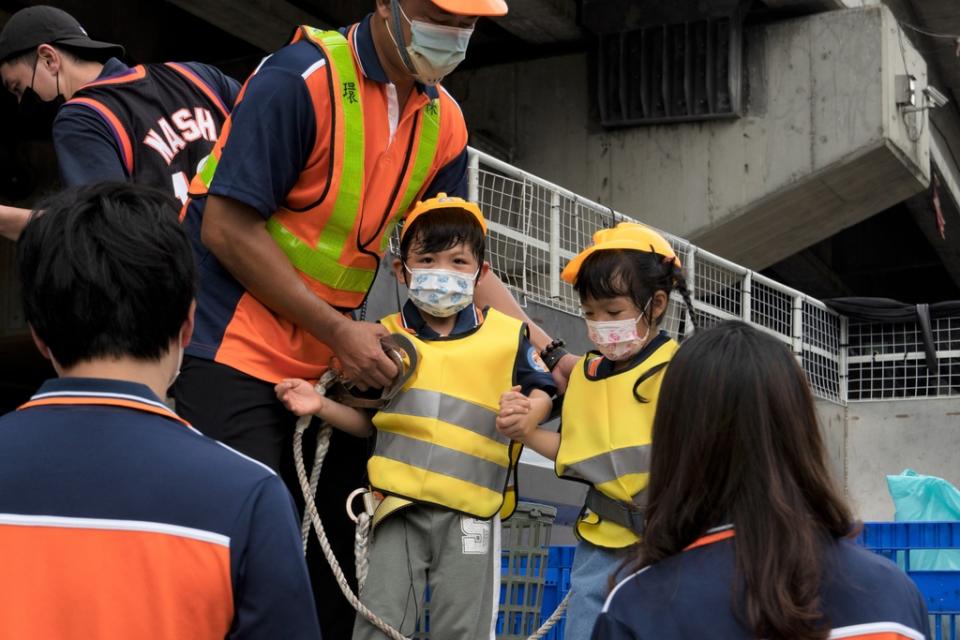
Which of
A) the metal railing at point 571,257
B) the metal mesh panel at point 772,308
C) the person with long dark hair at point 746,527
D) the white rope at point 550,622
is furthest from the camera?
the metal mesh panel at point 772,308

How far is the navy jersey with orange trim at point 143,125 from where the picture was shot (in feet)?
11.6

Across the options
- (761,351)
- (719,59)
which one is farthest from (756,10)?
(761,351)

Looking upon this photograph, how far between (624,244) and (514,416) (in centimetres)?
61

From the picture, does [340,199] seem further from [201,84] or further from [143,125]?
[201,84]

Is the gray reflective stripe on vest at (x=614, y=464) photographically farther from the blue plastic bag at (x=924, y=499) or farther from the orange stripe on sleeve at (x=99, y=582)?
the orange stripe on sleeve at (x=99, y=582)

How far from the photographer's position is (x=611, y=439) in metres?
3.60

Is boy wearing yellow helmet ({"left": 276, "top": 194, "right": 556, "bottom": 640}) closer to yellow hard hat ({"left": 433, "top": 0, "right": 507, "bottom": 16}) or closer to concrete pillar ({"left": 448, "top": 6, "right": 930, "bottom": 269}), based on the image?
yellow hard hat ({"left": 433, "top": 0, "right": 507, "bottom": 16})

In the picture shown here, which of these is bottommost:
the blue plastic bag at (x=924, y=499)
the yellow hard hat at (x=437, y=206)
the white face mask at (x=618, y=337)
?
the blue plastic bag at (x=924, y=499)

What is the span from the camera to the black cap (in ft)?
12.9

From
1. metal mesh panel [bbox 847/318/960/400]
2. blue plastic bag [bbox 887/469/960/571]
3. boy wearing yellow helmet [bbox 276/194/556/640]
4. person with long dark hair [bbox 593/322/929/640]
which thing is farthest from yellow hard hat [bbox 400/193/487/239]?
metal mesh panel [bbox 847/318/960/400]

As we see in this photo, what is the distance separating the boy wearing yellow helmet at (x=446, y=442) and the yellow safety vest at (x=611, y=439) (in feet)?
0.38

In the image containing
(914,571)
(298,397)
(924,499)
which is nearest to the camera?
(298,397)

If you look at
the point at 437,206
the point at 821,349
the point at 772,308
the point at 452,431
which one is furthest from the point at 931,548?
the point at 821,349

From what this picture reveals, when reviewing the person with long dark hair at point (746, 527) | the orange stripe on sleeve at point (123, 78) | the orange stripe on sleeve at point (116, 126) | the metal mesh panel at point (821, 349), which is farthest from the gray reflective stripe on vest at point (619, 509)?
the metal mesh panel at point (821, 349)
